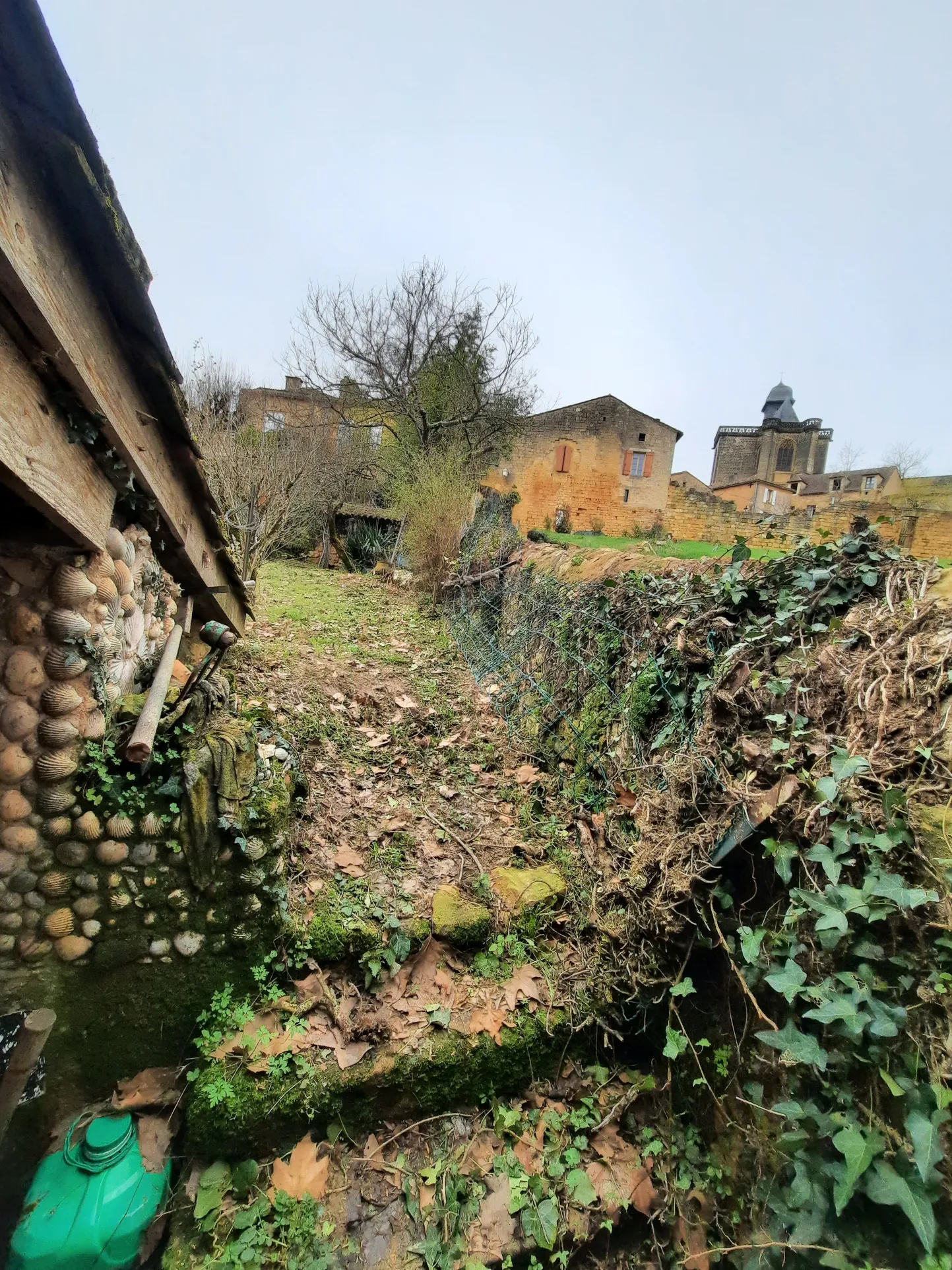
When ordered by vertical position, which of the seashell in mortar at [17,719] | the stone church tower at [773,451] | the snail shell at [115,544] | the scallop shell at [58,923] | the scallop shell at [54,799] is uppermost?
the stone church tower at [773,451]

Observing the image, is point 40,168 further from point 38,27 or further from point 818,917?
point 818,917

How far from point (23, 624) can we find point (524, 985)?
8.96 ft

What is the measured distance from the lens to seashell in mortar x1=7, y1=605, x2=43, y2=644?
1.94 meters

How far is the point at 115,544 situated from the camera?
226cm

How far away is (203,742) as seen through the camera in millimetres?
2422

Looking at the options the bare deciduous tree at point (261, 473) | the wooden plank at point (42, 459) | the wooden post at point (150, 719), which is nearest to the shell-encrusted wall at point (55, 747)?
the wooden post at point (150, 719)

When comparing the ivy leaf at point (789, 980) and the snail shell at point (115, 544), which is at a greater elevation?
the snail shell at point (115, 544)

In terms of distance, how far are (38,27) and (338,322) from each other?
19.2 metres

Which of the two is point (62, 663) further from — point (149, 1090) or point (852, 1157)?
point (852, 1157)

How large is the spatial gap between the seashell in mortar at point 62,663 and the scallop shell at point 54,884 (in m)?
0.81

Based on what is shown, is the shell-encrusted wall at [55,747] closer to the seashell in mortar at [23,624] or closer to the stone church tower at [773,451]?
the seashell in mortar at [23,624]

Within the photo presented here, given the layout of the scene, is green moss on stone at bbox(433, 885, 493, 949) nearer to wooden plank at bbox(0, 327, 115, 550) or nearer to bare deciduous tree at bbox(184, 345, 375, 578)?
wooden plank at bbox(0, 327, 115, 550)

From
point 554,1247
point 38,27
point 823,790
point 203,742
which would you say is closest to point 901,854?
point 823,790

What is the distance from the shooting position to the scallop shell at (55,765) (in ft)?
6.73
